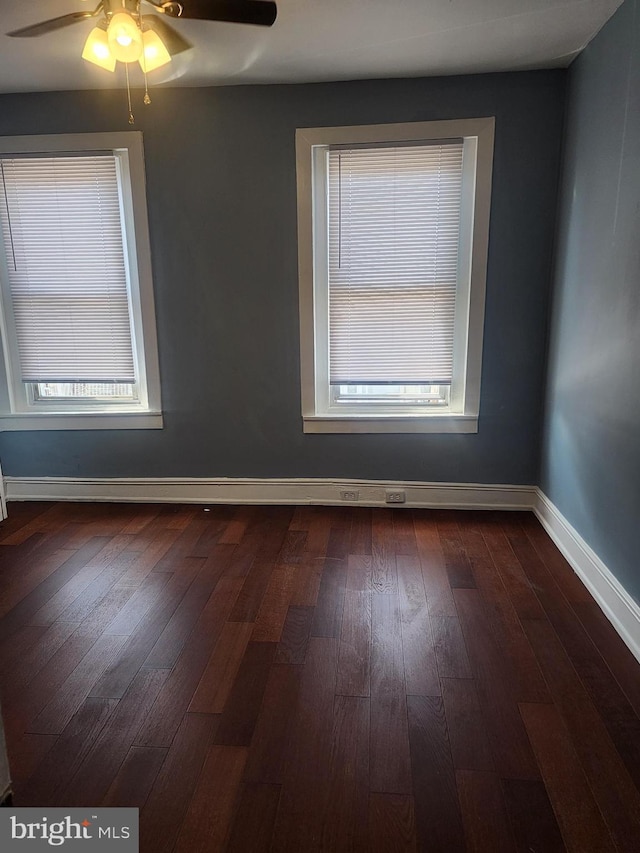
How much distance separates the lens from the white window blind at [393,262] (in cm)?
304

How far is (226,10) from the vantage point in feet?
6.20

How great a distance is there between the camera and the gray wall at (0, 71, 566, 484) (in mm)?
2969

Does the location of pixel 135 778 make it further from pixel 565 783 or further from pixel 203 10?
pixel 203 10

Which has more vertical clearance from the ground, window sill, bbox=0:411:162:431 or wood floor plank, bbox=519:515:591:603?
window sill, bbox=0:411:162:431

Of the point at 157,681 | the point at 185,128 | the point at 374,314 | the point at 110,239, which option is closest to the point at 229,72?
the point at 185,128

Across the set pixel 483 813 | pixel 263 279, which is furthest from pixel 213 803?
pixel 263 279

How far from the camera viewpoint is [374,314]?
324 centimetres

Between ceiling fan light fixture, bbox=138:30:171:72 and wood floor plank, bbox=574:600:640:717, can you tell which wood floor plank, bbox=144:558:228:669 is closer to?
wood floor plank, bbox=574:600:640:717

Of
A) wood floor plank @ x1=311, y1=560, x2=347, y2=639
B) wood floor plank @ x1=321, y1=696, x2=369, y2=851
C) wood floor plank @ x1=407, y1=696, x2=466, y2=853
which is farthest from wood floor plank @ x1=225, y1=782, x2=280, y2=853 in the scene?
wood floor plank @ x1=311, y1=560, x2=347, y2=639

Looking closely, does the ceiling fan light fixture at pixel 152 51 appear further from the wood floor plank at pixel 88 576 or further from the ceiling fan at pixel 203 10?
the wood floor plank at pixel 88 576

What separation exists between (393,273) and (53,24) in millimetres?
1998

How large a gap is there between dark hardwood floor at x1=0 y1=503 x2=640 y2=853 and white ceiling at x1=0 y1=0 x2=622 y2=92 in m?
2.59

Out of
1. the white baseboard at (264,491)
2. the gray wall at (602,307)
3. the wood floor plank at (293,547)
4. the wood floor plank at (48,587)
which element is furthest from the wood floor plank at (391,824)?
the white baseboard at (264,491)

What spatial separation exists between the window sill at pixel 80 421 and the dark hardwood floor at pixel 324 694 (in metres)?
0.89
